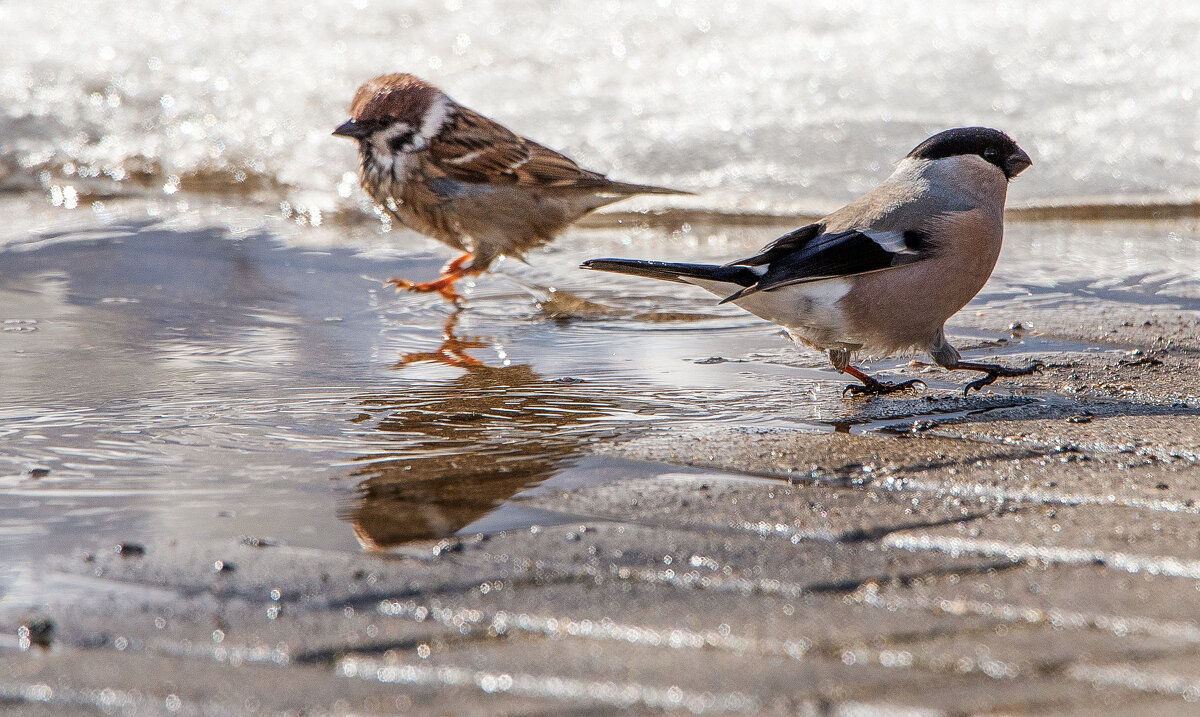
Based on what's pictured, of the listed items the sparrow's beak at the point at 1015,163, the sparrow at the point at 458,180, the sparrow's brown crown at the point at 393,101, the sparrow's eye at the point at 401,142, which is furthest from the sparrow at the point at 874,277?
the sparrow's brown crown at the point at 393,101

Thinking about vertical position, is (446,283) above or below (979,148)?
below

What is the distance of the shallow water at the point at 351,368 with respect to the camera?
301 cm

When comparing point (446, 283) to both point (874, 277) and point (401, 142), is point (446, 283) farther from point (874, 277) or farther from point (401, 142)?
point (874, 277)

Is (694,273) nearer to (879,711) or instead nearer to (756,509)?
(756,509)

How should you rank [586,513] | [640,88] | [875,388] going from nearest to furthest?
1. [586,513]
2. [875,388]
3. [640,88]

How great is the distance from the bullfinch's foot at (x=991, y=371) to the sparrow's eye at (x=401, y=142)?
3.24 metres

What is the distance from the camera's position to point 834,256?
4.36 metres

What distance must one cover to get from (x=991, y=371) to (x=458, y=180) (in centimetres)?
311

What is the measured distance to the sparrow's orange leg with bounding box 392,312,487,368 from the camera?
4.68m

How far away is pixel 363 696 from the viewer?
2.00 meters

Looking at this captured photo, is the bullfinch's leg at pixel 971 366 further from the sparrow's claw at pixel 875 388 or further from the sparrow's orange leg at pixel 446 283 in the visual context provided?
the sparrow's orange leg at pixel 446 283

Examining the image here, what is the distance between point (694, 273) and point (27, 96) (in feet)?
25.3

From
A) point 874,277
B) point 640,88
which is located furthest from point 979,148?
point 640,88

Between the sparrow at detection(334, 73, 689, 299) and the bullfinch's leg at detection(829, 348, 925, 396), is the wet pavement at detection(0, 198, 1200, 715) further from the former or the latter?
the sparrow at detection(334, 73, 689, 299)
